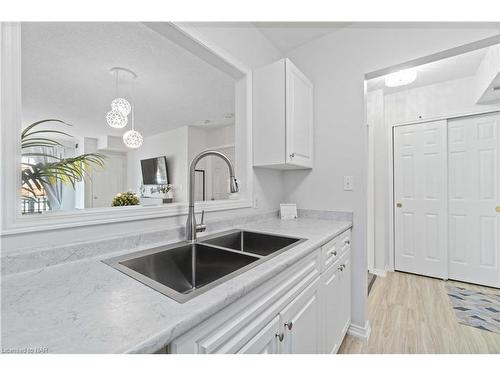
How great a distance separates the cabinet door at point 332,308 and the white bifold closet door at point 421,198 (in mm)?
1996

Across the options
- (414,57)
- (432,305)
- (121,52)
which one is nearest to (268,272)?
(414,57)

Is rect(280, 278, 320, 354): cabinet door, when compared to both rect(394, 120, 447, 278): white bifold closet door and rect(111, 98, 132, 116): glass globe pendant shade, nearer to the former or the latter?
rect(394, 120, 447, 278): white bifold closet door

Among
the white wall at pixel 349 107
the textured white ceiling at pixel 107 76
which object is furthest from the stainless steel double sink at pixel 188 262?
the textured white ceiling at pixel 107 76

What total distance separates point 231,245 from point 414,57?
1.78 meters

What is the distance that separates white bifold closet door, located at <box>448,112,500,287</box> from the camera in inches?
98.7

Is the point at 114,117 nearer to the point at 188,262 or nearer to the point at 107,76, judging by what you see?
the point at 107,76

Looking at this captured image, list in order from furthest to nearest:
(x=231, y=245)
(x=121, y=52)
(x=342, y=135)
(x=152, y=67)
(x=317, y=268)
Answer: (x=152, y=67)
(x=121, y=52)
(x=342, y=135)
(x=231, y=245)
(x=317, y=268)

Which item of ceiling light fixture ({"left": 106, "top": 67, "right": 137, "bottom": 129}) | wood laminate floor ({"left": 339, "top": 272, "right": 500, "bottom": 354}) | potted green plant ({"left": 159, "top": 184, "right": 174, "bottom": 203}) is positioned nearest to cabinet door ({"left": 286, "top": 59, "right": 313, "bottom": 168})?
wood laminate floor ({"left": 339, "top": 272, "right": 500, "bottom": 354})

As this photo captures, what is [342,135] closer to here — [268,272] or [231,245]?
[231,245]

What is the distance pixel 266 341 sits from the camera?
0.75 meters

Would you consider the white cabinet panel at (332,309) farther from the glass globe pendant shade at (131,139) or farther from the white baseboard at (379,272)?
the glass globe pendant shade at (131,139)

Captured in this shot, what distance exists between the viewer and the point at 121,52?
233cm

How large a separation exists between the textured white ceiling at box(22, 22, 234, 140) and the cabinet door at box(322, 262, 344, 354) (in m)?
2.39
